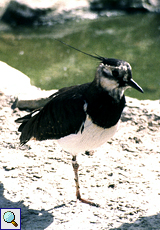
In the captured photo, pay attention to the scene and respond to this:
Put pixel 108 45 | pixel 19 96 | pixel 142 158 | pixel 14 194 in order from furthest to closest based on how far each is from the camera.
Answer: pixel 108 45
pixel 19 96
pixel 142 158
pixel 14 194

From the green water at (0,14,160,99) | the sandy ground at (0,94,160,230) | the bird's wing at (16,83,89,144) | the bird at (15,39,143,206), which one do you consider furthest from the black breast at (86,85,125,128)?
the green water at (0,14,160,99)

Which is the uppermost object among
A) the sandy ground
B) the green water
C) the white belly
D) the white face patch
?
the white face patch

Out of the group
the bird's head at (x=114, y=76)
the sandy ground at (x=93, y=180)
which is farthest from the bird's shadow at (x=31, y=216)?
the bird's head at (x=114, y=76)

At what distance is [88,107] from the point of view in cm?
348

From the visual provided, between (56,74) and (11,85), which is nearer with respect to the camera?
(11,85)

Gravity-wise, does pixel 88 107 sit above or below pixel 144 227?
above

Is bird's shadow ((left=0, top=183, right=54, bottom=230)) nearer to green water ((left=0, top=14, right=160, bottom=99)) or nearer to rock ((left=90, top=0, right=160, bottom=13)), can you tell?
green water ((left=0, top=14, right=160, bottom=99))

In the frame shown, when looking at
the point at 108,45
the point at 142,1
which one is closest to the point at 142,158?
the point at 108,45

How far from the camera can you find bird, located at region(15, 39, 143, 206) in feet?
11.0

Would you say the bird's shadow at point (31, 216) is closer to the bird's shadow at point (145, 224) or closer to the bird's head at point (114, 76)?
the bird's shadow at point (145, 224)

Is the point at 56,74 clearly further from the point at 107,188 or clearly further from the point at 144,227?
the point at 144,227

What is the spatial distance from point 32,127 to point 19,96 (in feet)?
6.08

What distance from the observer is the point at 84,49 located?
1016cm

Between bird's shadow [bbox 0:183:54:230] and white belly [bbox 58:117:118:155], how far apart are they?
779 millimetres
